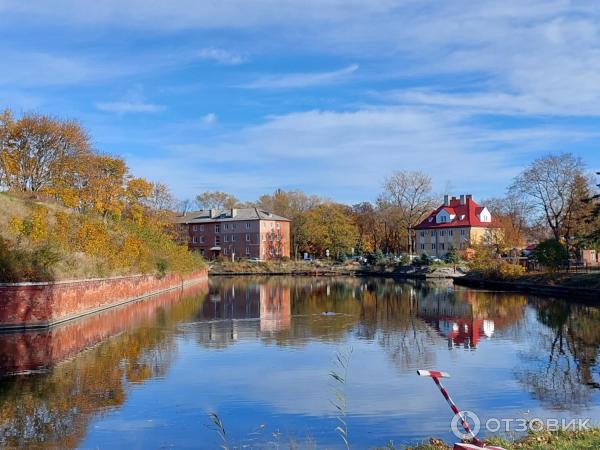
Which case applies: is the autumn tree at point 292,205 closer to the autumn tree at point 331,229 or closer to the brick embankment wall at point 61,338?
the autumn tree at point 331,229

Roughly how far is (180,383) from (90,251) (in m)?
19.1

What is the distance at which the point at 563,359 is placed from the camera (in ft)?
61.1

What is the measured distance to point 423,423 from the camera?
11.7 meters

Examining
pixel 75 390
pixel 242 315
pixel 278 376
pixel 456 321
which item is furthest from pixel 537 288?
pixel 75 390

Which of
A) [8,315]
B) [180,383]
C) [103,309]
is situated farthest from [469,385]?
[103,309]

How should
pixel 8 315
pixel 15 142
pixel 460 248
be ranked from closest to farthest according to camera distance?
pixel 8 315 → pixel 15 142 → pixel 460 248

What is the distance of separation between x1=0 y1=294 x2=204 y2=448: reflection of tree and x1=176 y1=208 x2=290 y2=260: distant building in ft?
231

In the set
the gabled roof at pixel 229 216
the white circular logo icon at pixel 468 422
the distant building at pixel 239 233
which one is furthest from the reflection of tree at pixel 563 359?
the gabled roof at pixel 229 216

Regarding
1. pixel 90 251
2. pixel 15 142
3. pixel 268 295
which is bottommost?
pixel 268 295

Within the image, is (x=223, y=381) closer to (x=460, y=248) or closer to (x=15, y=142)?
(x=15, y=142)

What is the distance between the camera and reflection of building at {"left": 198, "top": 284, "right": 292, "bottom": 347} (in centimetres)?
2442

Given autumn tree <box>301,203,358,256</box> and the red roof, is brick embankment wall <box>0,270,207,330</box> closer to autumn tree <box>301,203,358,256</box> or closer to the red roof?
autumn tree <box>301,203,358,256</box>

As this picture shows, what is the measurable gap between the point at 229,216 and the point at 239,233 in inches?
141

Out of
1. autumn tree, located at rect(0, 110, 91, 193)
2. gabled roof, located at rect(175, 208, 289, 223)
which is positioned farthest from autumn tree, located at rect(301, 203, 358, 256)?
autumn tree, located at rect(0, 110, 91, 193)
